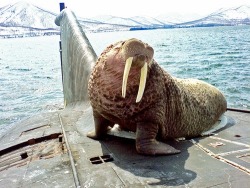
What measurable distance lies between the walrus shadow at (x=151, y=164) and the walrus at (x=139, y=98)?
6.2 inches

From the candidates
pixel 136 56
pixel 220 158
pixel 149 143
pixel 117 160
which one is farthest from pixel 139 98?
pixel 220 158

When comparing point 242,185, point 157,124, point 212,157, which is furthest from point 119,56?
point 242,185

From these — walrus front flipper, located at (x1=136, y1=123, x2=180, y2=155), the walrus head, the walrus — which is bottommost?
walrus front flipper, located at (x1=136, y1=123, x2=180, y2=155)

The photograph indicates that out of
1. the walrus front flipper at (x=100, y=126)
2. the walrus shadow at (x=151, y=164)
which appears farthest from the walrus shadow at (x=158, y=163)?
the walrus front flipper at (x=100, y=126)

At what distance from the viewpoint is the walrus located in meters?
4.75

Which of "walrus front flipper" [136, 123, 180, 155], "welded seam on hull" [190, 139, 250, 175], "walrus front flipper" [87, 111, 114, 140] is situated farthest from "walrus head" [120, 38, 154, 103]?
"welded seam on hull" [190, 139, 250, 175]

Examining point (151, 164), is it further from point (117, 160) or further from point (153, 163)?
point (117, 160)

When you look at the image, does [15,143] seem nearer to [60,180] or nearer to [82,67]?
[60,180]

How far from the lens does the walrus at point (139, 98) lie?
4750mm

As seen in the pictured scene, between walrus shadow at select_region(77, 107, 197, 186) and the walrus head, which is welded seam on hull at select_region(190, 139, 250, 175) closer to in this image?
walrus shadow at select_region(77, 107, 197, 186)

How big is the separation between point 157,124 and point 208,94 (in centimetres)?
192

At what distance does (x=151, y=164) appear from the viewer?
4.80m

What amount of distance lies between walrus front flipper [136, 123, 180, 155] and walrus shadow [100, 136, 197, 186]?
7cm

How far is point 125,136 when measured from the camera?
5.86 m
